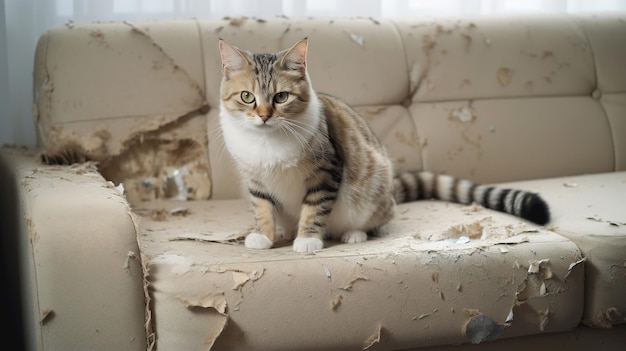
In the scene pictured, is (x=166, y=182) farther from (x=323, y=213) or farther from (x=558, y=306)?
(x=558, y=306)

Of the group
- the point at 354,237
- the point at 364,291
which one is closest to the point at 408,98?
the point at 354,237

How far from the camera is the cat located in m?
1.81

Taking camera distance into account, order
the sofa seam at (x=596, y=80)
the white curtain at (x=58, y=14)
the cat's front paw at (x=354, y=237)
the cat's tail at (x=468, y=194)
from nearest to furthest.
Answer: the cat's front paw at (x=354, y=237)
the cat's tail at (x=468, y=194)
the white curtain at (x=58, y=14)
the sofa seam at (x=596, y=80)

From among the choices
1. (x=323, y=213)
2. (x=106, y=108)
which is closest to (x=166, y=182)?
(x=106, y=108)

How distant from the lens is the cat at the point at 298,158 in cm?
181

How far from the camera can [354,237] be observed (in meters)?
1.92

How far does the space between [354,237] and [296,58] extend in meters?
0.48

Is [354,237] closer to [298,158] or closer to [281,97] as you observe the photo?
[298,158]

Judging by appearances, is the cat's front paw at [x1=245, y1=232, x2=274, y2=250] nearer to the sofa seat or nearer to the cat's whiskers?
the sofa seat

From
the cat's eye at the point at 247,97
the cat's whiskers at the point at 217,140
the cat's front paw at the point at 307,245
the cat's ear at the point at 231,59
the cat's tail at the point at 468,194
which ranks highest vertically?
the cat's ear at the point at 231,59

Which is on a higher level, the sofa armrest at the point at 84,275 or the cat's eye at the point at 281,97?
the cat's eye at the point at 281,97

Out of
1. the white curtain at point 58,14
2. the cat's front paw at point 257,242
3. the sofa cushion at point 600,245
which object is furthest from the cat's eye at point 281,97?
the white curtain at point 58,14

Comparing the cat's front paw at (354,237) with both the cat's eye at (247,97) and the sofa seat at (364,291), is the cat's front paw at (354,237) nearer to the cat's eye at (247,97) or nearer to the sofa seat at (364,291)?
the sofa seat at (364,291)

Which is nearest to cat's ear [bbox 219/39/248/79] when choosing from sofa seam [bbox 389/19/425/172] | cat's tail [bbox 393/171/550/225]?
cat's tail [bbox 393/171/550/225]
